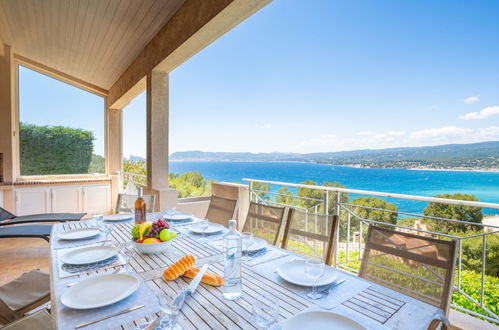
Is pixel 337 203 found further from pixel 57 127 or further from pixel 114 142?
pixel 57 127

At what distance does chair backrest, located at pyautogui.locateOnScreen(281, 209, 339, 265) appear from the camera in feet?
5.85

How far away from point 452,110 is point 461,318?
70.0 feet

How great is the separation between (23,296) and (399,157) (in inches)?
835

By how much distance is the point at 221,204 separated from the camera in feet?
8.66

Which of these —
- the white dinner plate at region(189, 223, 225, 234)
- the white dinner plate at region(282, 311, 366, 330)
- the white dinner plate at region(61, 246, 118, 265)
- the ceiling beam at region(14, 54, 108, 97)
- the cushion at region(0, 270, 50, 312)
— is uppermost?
the ceiling beam at region(14, 54, 108, 97)

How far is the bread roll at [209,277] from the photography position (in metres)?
1.18

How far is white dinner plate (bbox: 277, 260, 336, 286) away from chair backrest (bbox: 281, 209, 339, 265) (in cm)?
42

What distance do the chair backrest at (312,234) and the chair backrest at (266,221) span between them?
0.29ft

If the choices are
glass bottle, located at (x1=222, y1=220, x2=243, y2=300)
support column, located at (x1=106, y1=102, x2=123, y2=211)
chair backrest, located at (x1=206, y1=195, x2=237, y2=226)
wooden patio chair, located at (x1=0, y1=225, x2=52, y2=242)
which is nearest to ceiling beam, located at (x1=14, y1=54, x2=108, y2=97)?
support column, located at (x1=106, y1=102, x2=123, y2=211)

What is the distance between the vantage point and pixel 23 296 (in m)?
1.73

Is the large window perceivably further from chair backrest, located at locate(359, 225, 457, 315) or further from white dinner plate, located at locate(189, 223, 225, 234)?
chair backrest, located at locate(359, 225, 457, 315)

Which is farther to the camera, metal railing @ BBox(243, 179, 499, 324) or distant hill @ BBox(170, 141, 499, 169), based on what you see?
distant hill @ BBox(170, 141, 499, 169)

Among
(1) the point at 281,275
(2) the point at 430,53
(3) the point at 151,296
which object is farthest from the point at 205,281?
(2) the point at 430,53

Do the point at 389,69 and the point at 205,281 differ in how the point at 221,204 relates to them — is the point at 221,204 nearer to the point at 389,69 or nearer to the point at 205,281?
the point at 205,281
